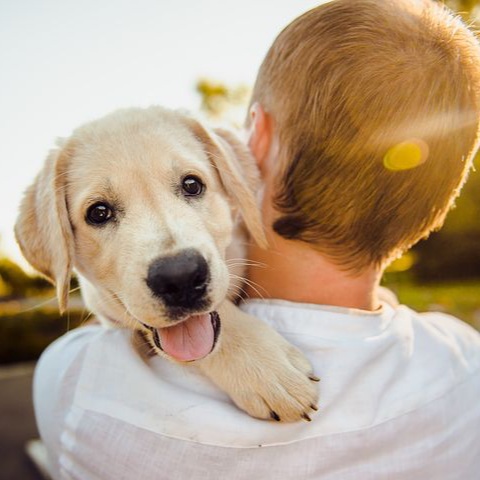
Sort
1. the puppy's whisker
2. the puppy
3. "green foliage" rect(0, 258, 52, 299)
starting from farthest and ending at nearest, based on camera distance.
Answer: "green foliage" rect(0, 258, 52, 299) < the puppy's whisker < the puppy

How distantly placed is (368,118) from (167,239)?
2.89 feet

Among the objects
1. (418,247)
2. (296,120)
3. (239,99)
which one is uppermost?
(296,120)

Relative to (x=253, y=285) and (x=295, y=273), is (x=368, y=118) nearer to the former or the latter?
(x=295, y=273)

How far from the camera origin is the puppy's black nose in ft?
7.29

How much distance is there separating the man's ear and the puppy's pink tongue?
0.78 metres

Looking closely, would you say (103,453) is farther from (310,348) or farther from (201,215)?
(201,215)

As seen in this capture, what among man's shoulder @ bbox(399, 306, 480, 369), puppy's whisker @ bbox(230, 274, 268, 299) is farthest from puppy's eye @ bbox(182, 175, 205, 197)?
man's shoulder @ bbox(399, 306, 480, 369)

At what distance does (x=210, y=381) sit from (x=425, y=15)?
161 centimetres

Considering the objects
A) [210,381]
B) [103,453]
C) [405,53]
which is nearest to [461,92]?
[405,53]

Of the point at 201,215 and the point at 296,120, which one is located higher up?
the point at 296,120

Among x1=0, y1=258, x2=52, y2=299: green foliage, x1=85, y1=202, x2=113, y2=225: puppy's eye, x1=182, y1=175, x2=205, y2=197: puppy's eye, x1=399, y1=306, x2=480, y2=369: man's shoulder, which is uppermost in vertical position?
x1=182, y1=175, x2=205, y2=197: puppy's eye

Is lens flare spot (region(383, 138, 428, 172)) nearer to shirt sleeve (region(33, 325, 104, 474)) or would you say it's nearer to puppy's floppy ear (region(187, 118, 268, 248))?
puppy's floppy ear (region(187, 118, 268, 248))

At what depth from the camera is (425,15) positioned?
2.31 m

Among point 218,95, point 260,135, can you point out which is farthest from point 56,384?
point 218,95
